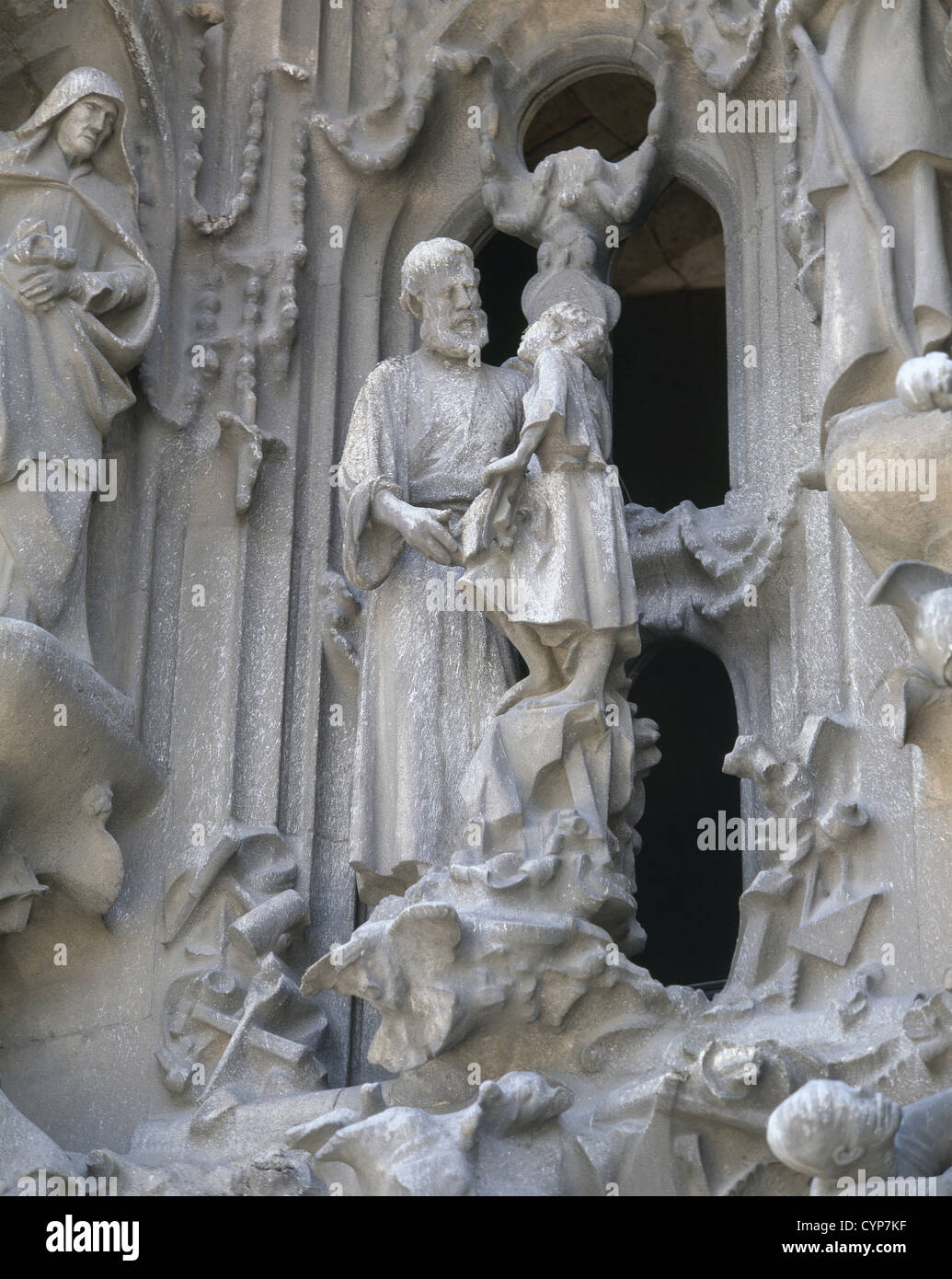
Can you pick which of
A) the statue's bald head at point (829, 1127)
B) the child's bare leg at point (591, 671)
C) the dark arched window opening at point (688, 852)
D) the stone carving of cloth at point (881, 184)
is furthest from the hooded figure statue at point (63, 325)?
the statue's bald head at point (829, 1127)

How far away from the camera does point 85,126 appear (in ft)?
26.7

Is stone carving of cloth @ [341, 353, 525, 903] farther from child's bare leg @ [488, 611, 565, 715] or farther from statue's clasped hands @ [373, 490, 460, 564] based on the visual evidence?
child's bare leg @ [488, 611, 565, 715]

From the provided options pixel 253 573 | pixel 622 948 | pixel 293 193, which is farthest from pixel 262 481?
pixel 622 948

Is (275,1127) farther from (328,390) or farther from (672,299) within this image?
(672,299)

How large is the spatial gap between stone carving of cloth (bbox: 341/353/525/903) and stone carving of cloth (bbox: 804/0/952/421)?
3.66 feet

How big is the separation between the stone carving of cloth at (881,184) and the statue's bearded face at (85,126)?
6.54 feet

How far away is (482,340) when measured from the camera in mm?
7840

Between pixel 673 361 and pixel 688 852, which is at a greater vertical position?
pixel 673 361

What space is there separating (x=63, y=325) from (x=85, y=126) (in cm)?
62

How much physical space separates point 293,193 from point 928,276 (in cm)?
230

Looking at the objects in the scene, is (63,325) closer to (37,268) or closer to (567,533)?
(37,268)

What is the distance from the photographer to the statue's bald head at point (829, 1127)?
226 inches

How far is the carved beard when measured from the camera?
780 centimetres

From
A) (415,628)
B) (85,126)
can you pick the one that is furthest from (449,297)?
(85,126)
